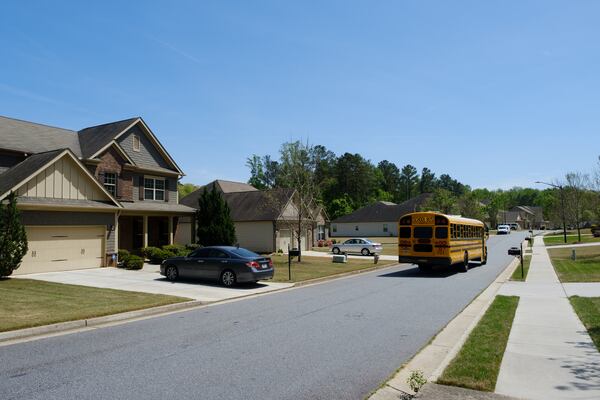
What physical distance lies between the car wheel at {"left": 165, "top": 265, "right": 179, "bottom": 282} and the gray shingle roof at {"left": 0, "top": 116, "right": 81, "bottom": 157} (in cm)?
1150

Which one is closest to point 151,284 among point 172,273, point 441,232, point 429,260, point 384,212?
point 172,273

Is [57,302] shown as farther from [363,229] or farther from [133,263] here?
[363,229]

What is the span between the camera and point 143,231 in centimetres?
3002

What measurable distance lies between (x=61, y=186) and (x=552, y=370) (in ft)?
71.7

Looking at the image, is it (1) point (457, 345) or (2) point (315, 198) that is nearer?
(1) point (457, 345)

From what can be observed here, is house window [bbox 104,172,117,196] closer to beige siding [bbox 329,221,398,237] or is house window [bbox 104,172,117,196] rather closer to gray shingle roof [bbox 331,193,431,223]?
gray shingle roof [bbox 331,193,431,223]

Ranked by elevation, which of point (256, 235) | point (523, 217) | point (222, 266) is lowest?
Result: point (222, 266)

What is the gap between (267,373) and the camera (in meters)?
7.01

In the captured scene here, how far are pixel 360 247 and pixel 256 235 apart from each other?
889cm

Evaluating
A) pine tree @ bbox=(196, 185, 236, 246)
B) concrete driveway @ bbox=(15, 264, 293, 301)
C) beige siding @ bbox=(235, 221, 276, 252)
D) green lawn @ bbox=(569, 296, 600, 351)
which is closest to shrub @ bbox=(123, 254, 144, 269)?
concrete driveway @ bbox=(15, 264, 293, 301)

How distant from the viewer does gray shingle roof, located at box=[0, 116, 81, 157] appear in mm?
25438

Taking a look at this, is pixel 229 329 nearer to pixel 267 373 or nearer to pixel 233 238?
pixel 267 373

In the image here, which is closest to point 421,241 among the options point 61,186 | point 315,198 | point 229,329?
point 315,198

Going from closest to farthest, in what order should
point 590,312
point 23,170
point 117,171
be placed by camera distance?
point 590,312 → point 23,170 → point 117,171
